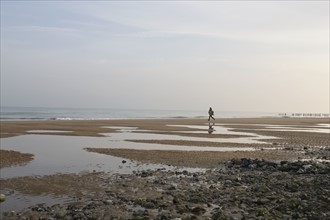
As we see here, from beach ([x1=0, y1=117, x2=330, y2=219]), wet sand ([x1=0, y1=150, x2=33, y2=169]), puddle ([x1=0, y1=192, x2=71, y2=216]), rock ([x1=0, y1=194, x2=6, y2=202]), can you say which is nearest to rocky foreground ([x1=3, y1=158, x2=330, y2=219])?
beach ([x1=0, y1=117, x2=330, y2=219])

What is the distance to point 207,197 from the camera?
12.9 meters

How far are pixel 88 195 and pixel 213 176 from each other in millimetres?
6118

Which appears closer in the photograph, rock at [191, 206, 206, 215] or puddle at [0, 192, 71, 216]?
rock at [191, 206, 206, 215]

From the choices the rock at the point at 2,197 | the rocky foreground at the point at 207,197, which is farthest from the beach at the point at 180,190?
the rock at the point at 2,197

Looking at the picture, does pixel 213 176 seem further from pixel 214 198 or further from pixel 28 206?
pixel 28 206

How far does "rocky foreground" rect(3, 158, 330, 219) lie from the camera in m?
10.9

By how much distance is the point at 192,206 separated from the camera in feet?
38.8

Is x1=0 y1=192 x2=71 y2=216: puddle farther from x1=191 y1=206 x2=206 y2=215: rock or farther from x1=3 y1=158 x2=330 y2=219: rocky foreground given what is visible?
x1=191 y1=206 x2=206 y2=215: rock

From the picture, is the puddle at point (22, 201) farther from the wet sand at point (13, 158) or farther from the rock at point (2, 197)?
the wet sand at point (13, 158)

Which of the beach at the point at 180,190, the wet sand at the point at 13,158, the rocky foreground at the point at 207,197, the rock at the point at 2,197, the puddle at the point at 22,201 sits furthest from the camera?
the wet sand at the point at 13,158

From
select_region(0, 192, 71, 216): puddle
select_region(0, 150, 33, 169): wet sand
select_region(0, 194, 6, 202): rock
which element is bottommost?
select_region(0, 192, 71, 216): puddle

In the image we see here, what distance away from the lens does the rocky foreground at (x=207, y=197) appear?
10.9 meters

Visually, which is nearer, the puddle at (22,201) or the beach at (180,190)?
the beach at (180,190)

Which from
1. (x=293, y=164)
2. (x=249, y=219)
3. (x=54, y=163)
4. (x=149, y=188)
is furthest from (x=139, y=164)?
(x=249, y=219)
